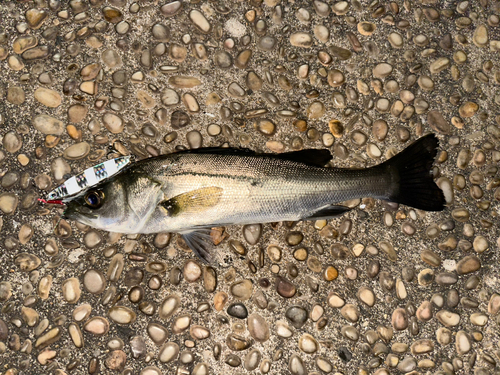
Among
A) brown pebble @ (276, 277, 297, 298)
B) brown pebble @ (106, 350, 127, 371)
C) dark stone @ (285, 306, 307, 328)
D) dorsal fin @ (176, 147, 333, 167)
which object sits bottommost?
brown pebble @ (106, 350, 127, 371)

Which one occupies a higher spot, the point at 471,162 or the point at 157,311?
the point at 471,162

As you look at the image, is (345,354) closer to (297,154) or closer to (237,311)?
(237,311)

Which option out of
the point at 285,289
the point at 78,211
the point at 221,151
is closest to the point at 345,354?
the point at 285,289

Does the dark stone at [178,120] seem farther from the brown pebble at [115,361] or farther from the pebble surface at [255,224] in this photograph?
the brown pebble at [115,361]

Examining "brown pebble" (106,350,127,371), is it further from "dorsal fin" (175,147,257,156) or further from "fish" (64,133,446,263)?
"dorsal fin" (175,147,257,156)

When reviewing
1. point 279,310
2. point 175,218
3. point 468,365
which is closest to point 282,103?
point 175,218

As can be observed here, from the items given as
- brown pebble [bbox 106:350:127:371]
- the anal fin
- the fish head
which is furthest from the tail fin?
brown pebble [bbox 106:350:127:371]

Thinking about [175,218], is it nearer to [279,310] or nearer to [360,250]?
[279,310]
